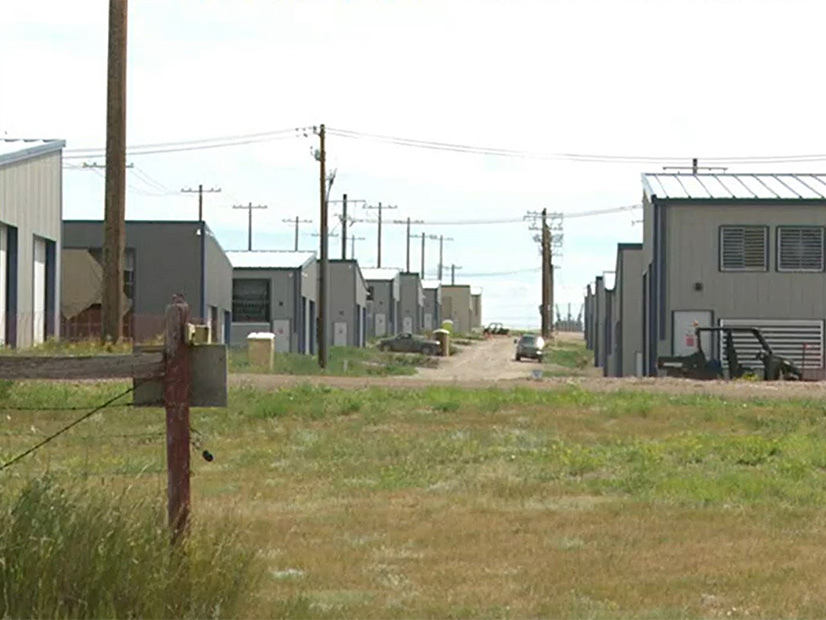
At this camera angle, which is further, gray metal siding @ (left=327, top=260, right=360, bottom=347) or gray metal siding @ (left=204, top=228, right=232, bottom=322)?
gray metal siding @ (left=327, top=260, right=360, bottom=347)

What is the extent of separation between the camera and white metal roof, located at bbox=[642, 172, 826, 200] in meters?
44.1

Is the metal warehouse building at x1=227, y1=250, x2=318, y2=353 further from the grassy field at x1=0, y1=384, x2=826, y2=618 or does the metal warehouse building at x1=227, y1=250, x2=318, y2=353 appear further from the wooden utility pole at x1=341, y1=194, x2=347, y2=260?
the grassy field at x1=0, y1=384, x2=826, y2=618

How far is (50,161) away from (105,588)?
33.5 meters

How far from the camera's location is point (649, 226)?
158 feet

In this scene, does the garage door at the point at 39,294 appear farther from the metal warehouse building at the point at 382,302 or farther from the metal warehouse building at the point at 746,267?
the metal warehouse building at the point at 382,302

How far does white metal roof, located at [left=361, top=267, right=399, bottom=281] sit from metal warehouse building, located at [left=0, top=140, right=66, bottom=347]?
244 feet

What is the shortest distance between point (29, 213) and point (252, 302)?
1412 inches

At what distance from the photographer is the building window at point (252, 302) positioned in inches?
2899

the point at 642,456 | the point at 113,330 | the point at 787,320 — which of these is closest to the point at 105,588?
the point at 642,456

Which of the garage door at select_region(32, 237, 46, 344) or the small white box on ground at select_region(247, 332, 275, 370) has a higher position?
the garage door at select_region(32, 237, 46, 344)

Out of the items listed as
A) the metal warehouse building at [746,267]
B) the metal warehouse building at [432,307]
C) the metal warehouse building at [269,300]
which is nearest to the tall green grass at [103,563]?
the metal warehouse building at [746,267]

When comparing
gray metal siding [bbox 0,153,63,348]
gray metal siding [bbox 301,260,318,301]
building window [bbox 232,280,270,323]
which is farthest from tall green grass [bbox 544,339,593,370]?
gray metal siding [bbox 0,153,63,348]

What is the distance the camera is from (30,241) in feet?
127

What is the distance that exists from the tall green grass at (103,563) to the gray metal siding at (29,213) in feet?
91.5
